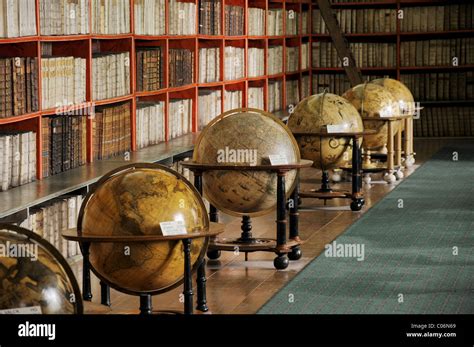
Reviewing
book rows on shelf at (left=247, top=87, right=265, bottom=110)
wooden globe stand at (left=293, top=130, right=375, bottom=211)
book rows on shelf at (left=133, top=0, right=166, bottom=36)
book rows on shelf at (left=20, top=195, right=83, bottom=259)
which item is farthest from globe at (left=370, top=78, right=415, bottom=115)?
book rows on shelf at (left=20, top=195, right=83, bottom=259)

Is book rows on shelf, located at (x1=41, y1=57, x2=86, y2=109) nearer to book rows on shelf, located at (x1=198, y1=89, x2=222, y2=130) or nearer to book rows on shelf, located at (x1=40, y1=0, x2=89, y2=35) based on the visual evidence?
book rows on shelf, located at (x1=40, y1=0, x2=89, y2=35)

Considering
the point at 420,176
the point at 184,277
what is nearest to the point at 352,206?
the point at 420,176

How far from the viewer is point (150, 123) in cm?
1113

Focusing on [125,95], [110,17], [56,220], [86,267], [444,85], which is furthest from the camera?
[444,85]

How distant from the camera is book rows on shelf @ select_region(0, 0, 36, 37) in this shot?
25.6 ft

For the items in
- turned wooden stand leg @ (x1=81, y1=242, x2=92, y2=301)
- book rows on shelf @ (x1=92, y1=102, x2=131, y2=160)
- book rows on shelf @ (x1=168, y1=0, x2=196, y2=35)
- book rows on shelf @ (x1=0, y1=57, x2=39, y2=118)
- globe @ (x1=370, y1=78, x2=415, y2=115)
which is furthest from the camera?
globe @ (x1=370, y1=78, x2=415, y2=115)

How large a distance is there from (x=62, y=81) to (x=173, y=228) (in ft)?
11.8

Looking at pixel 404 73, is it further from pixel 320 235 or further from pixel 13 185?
pixel 13 185

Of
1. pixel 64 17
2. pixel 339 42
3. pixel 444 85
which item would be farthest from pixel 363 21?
pixel 64 17

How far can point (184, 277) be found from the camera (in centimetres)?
578

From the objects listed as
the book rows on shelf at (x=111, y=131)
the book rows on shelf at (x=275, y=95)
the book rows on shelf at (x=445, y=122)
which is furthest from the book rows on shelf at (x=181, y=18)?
the book rows on shelf at (x=445, y=122)

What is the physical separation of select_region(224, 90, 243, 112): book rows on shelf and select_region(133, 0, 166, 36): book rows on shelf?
2506 millimetres

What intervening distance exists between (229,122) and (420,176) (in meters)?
6.22

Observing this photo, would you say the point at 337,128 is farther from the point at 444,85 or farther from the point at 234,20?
the point at 444,85
